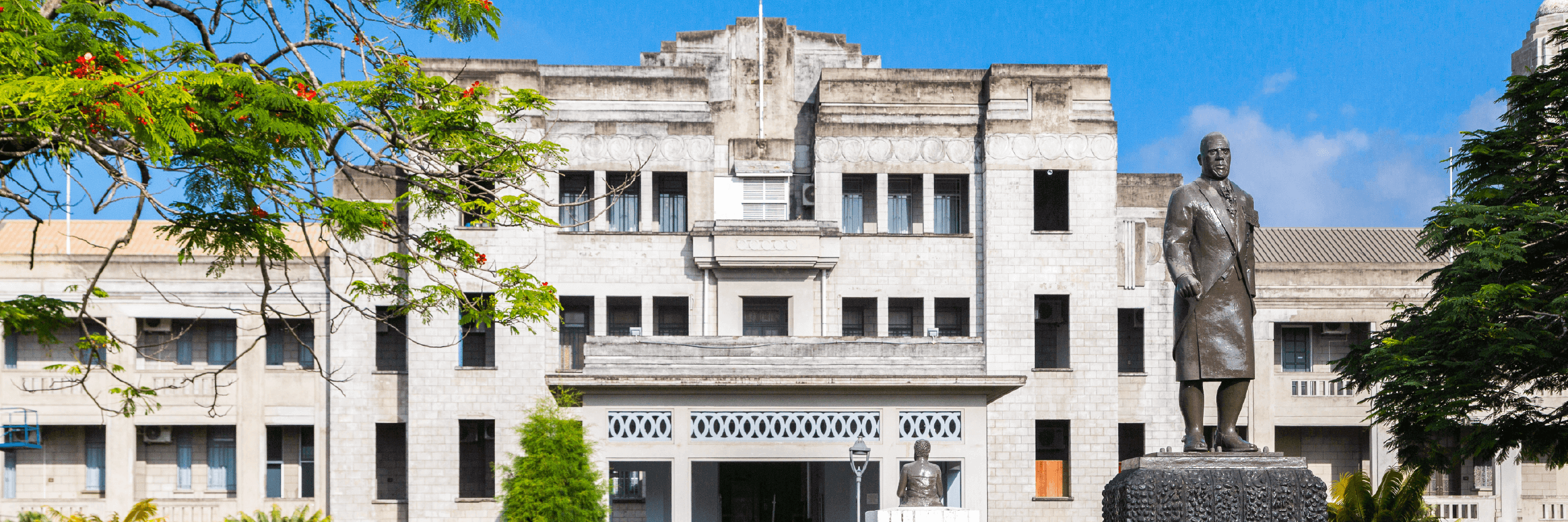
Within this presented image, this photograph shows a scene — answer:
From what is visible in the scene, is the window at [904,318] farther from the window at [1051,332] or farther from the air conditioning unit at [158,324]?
the air conditioning unit at [158,324]

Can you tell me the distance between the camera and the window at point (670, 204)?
3631 cm

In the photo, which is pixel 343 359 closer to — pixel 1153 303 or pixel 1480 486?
pixel 1153 303

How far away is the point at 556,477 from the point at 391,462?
9.75m

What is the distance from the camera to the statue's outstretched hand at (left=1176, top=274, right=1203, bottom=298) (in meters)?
10.4

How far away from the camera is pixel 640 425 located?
28.4m

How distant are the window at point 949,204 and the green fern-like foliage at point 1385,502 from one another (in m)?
11.0

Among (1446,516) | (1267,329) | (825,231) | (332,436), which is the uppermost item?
(825,231)

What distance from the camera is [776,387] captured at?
29.1 m

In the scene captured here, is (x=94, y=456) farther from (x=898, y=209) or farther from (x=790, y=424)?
(x=898, y=209)

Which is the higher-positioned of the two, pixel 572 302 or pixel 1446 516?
pixel 572 302

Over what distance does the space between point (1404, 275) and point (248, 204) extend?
32525mm

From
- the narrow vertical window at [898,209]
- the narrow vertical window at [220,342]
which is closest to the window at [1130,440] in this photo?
the narrow vertical window at [898,209]

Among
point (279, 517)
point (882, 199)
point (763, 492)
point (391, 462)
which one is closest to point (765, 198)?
point (882, 199)

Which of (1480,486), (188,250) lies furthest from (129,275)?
(1480,486)
